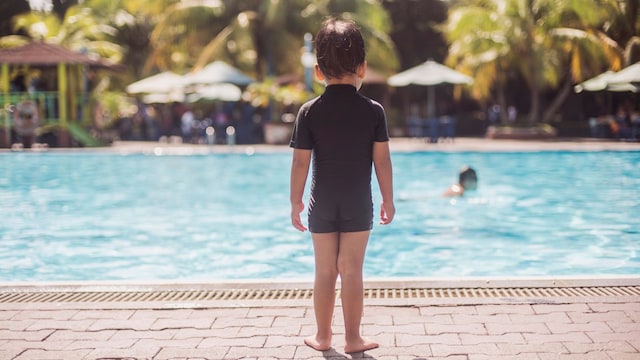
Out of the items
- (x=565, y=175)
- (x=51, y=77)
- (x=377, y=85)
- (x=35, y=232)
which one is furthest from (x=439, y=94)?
(x=35, y=232)

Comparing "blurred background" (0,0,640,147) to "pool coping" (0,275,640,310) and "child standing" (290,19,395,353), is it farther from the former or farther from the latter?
"child standing" (290,19,395,353)

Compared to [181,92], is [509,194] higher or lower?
lower

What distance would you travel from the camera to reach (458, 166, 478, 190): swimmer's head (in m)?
11.9

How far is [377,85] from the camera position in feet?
112

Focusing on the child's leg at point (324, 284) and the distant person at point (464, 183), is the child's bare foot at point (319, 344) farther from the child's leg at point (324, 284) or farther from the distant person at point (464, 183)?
the distant person at point (464, 183)

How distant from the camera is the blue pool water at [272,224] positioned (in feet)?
24.3

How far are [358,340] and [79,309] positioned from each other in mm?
1731

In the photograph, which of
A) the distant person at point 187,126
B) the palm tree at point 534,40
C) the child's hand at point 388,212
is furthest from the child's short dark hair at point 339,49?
the palm tree at point 534,40

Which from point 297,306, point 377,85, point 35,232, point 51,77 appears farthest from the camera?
point 377,85

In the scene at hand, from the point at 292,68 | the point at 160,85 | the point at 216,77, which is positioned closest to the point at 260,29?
the point at 292,68

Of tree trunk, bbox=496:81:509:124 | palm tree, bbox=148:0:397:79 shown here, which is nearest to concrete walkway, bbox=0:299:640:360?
palm tree, bbox=148:0:397:79

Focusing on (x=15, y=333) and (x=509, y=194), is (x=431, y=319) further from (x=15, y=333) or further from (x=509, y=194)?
(x=509, y=194)

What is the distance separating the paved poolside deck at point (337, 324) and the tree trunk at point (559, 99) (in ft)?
87.2

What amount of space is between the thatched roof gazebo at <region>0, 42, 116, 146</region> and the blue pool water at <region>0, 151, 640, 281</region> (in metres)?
6.23
